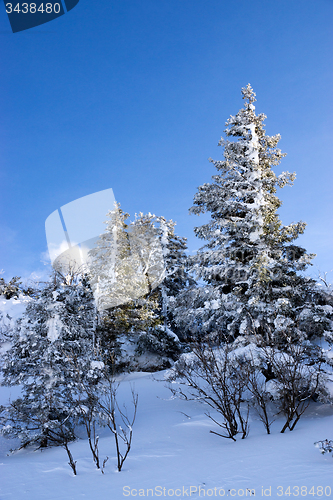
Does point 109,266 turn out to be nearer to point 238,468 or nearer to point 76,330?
point 76,330

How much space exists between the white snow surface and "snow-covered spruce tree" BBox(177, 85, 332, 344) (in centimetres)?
285

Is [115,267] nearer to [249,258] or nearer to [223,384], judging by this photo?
[249,258]

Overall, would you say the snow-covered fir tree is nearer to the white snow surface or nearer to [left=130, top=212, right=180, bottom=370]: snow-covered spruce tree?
[left=130, top=212, right=180, bottom=370]: snow-covered spruce tree

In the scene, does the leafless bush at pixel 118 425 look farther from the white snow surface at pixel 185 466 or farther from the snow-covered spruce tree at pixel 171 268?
the snow-covered spruce tree at pixel 171 268

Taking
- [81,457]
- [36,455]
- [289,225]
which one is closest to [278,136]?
[289,225]

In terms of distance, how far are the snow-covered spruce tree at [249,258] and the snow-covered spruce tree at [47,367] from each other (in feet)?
12.9

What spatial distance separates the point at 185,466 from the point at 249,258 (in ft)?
24.3

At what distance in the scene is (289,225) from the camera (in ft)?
33.4

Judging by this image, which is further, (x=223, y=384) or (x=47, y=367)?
(x=47, y=367)

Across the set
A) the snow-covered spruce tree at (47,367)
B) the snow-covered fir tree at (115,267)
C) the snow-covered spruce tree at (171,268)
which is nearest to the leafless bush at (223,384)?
the snow-covered spruce tree at (47,367)

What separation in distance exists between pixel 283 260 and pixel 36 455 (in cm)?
923

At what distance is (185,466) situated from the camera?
193 inches

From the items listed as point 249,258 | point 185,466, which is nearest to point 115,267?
point 249,258

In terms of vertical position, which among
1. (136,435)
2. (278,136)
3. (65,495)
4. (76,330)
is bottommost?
(136,435)
